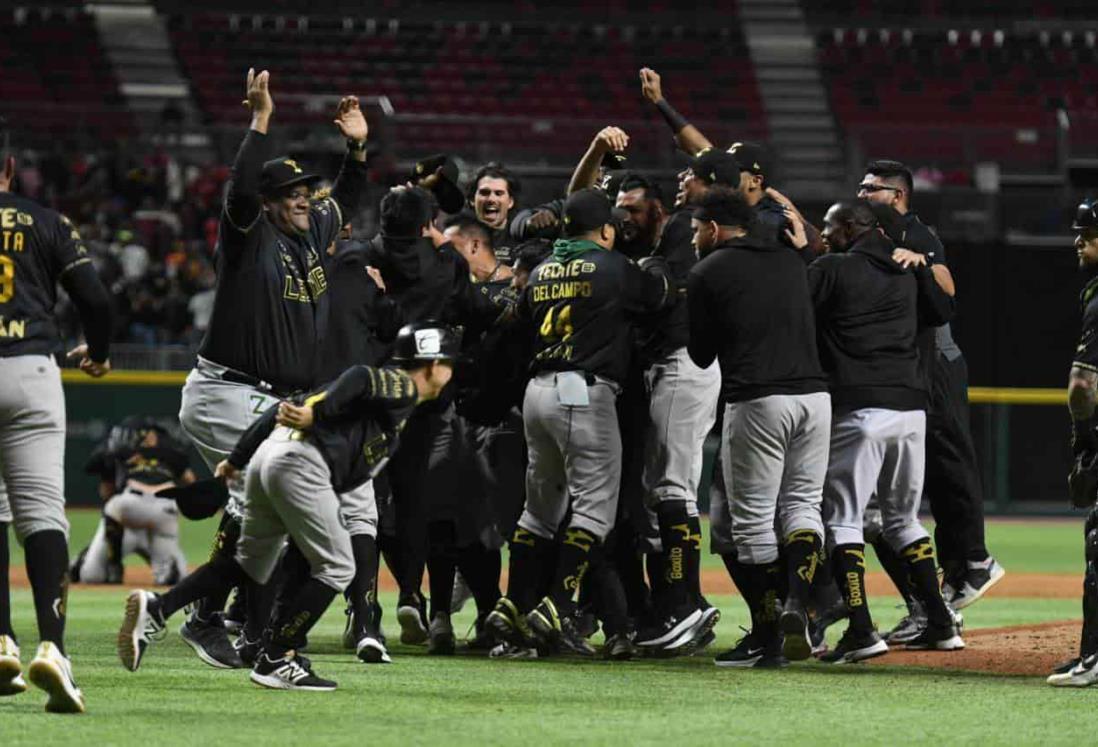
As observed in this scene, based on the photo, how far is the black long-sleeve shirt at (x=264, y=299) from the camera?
24.2 feet

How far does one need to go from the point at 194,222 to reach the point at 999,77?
13.7m

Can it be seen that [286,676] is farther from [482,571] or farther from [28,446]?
Result: [482,571]

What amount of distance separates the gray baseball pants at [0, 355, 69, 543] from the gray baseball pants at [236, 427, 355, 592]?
714mm

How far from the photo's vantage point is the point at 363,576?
303 inches

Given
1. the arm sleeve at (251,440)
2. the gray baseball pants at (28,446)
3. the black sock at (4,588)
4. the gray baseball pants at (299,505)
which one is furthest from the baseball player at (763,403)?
the black sock at (4,588)

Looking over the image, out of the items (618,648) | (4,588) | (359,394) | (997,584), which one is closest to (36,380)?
(4,588)

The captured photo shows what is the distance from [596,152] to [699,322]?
118 cm

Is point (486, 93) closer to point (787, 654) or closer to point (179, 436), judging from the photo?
point (179, 436)

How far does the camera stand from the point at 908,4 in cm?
3098

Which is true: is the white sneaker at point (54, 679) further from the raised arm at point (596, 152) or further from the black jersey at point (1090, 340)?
the black jersey at point (1090, 340)

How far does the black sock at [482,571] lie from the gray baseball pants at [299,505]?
6.38 feet

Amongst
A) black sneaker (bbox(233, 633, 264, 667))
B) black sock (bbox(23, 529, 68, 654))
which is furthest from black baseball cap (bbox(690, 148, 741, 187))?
black sock (bbox(23, 529, 68, 654))

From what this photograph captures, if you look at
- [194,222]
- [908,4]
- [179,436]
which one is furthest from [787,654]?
[908,4]

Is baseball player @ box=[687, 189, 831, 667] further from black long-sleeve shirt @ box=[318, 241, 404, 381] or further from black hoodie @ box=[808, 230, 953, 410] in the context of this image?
black long-sleeve shirt @ box=[318, 241, 404, 381]
